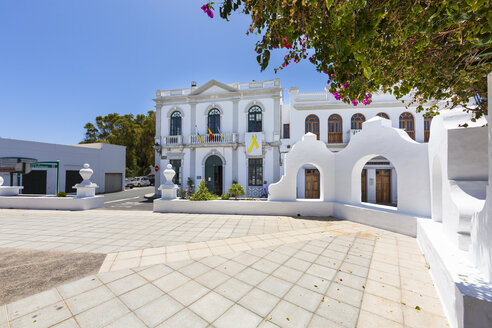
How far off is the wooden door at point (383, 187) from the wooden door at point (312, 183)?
4.16m

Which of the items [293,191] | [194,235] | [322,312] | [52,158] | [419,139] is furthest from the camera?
[52,158]

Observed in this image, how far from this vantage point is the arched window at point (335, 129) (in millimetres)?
13711

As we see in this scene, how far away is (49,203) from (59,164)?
419 inches

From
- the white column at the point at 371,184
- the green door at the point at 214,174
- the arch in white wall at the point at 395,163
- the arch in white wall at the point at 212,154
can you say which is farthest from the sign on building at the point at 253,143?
the white column at the point at 371,184

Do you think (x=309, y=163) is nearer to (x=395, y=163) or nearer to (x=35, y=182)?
(x=395, y=163)

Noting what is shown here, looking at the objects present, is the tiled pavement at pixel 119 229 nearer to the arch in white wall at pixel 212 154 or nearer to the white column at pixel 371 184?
the arch in white wall at pixel 212 154

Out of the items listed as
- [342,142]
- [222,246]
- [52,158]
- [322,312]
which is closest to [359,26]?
[322,312]

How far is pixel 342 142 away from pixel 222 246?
478 inches

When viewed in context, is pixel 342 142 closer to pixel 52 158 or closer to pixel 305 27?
pixel 305 27

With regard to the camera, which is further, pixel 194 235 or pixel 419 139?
pixel 419 139

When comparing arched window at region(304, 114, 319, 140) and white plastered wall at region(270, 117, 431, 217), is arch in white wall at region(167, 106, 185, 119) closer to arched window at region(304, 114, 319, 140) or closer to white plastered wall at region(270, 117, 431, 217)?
arched window at region(304, 114, 319, 140)

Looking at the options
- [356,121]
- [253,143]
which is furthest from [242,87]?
[356,121]

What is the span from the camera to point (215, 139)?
15.6m

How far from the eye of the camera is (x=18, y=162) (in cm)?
1397
